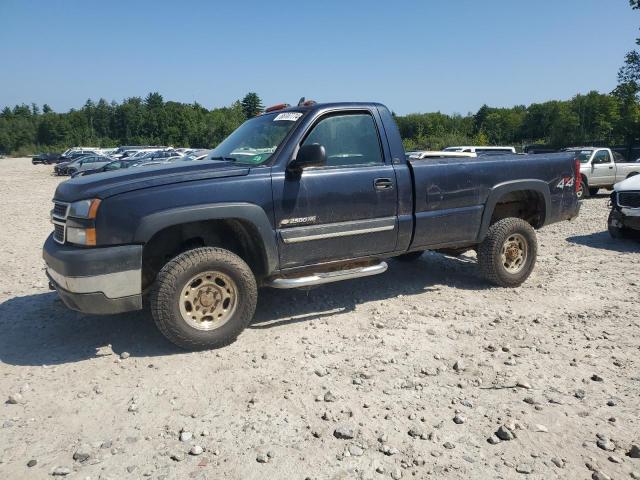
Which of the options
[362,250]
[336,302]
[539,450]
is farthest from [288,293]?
[539,450]

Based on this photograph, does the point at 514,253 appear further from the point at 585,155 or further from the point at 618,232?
the point at 585,155

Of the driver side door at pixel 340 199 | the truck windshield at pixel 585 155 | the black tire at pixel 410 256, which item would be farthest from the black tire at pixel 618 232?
the truck windshield at pixel 585 155

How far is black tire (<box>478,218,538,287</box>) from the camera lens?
560cm

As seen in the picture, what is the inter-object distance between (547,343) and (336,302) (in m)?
2.08

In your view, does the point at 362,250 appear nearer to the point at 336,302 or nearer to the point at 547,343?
the point at 336,302

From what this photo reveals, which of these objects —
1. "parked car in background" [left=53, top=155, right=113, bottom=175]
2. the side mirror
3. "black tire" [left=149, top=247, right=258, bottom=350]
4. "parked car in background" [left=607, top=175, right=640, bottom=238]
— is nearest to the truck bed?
the side mirror

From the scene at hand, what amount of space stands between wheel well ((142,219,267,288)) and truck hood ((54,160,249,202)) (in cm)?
41

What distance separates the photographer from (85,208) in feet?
12.3

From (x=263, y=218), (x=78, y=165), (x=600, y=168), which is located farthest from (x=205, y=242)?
(x=78, y=165)

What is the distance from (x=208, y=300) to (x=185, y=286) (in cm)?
25

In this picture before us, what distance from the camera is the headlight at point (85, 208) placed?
146 inches

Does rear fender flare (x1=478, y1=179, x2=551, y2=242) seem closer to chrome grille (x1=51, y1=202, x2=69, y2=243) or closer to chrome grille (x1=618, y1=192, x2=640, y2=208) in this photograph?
chrome grille (x1=618, y1=192, x2=640, y2=208)

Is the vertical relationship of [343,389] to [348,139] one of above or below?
below

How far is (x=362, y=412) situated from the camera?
3193 millimetres
